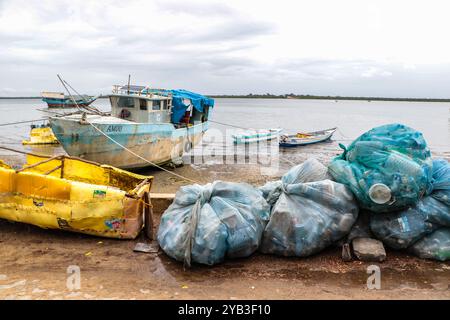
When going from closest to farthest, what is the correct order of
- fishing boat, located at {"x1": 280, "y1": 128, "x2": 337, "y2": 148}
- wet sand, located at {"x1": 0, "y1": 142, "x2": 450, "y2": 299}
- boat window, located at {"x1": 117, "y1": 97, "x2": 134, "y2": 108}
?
Result: wet sand, located at {"x1": 0, "y1": 142, "x2": 450, "y2": 299}
boat window, located at {"x1": 117, "y1": 97, "x2": 134, "y2": 108}
fishing boat, located at {"x1": 280, "y1": 128, "x2": 337, "y2": 148}

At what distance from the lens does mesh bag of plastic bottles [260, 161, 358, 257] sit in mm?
4016

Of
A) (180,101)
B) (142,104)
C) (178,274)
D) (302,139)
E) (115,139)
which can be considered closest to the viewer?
(178,274)

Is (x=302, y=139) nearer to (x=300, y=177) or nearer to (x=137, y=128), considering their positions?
(x=137, y=128)

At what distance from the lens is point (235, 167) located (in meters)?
15.0

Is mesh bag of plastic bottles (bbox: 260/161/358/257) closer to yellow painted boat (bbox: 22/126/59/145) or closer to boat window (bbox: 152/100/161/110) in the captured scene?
boat window (bbox: 152/100/161/110)

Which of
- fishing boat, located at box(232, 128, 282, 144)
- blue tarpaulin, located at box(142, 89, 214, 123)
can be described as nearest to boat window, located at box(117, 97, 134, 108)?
blue tarpaulin, located at box(142, 89, 214, 123)

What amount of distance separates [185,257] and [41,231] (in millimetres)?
2210

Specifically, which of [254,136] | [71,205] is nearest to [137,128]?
[71,205]

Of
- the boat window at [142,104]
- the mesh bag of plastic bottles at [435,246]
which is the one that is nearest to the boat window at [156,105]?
the boat window at [142,104]

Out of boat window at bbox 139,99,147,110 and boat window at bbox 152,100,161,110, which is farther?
boat window at bbox 152,100,161,110

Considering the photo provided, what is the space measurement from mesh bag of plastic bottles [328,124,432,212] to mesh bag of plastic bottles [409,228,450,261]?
17.7 inches

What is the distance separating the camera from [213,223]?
3.85 m

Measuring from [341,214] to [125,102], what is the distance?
10.5 m
